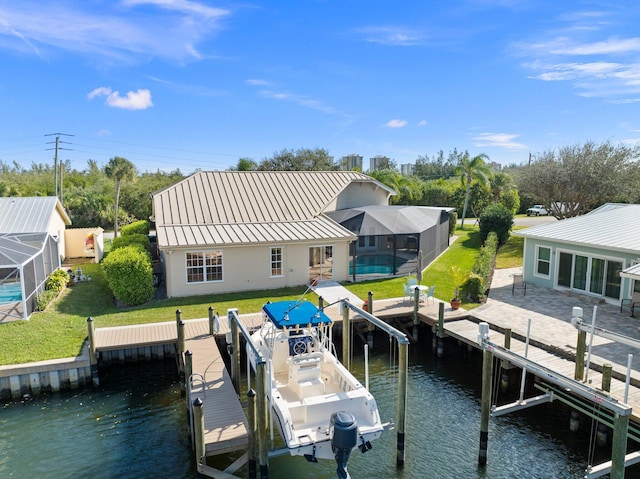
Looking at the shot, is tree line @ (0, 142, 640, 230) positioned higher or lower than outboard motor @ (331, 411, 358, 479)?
higher

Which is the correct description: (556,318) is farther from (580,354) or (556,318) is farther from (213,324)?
(213,324)

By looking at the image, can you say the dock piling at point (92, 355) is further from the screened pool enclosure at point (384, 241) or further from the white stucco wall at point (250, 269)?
the screened pool enclosure at point (384, 241)

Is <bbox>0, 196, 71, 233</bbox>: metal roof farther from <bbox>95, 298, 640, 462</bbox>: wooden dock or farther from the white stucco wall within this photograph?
<bbox>95, 298, 640, 462</bbox>: wooden dock

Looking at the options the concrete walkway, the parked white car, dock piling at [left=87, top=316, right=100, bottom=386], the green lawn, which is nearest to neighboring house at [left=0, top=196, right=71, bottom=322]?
the green lawn

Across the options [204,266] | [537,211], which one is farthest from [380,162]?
[204,266]

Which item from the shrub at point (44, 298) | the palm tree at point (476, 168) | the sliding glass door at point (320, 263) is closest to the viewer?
the shrub at point (44, 298)

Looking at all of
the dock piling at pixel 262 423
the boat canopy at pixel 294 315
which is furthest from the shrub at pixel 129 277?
the dock piling at pixel 262 423
